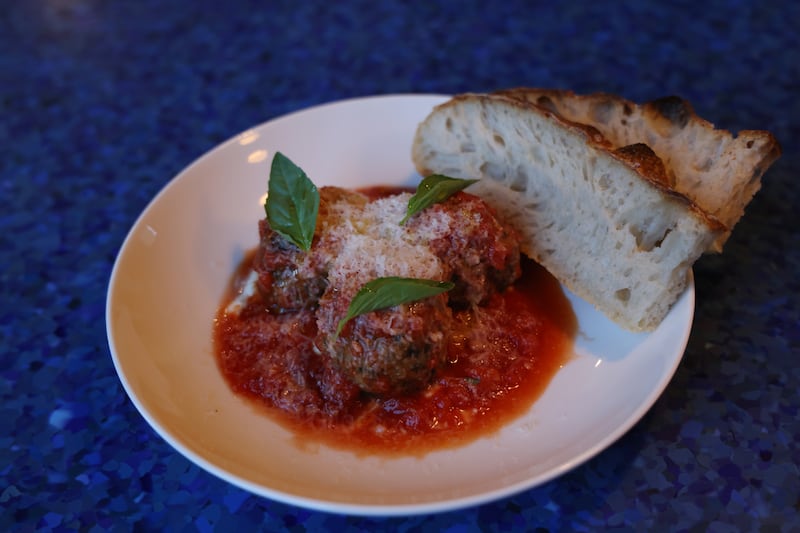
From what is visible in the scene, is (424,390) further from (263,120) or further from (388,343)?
(263,120)

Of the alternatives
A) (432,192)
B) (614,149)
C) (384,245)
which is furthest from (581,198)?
(384,245)

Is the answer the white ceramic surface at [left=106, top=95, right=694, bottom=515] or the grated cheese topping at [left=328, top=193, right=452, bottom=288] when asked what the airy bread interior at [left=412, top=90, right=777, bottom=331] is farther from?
the grated cheese topping at [left=328, top=193, right=452, bottom=288]

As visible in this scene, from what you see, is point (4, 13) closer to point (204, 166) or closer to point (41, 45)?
point (41, 45)

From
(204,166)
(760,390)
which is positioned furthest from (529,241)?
(204,166)

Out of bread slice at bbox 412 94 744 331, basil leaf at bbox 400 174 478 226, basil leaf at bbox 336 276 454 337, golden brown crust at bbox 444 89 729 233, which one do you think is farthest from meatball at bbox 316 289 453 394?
golden brown crust at bbox 444 89 729 233

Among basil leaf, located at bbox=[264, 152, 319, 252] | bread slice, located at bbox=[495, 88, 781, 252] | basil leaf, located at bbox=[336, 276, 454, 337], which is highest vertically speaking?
bread slice, located at bbox=[495, 88, 781, 252]

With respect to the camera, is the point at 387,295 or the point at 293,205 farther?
the point at 293,205
